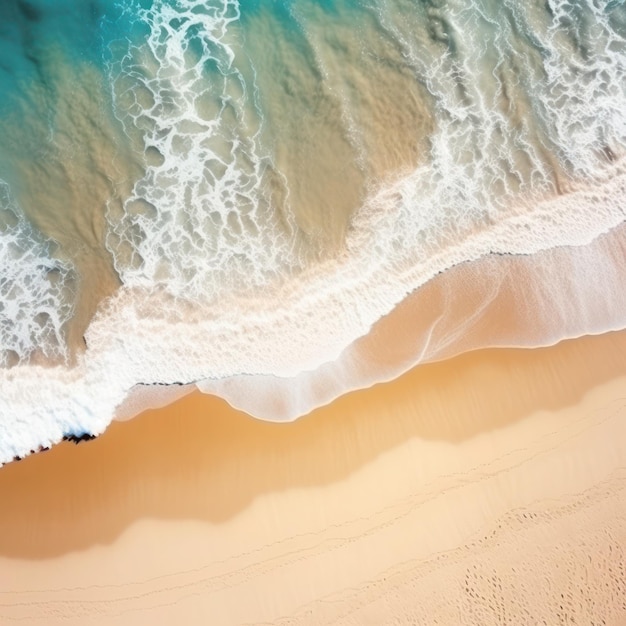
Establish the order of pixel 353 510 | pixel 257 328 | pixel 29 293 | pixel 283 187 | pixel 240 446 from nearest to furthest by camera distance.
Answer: pixel 353 510, pixel 240 446, pixel 257 328, pixel 29 293, pixel 283 187

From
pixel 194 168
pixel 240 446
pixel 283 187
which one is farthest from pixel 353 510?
pixel 194 168

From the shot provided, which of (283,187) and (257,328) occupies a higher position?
(283,187)

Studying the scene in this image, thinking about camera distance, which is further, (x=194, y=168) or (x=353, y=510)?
(x=194, y=168)

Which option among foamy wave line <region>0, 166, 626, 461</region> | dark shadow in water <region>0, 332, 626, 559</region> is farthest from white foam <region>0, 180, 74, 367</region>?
dark shadow in water <region>0, 332, 626, 559</region>

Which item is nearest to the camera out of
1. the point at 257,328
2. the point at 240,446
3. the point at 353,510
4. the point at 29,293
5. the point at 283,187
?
the point at 353,510

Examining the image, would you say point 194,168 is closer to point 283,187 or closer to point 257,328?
point 283,187

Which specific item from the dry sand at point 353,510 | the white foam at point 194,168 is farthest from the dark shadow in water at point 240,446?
the white foam at point 194,168

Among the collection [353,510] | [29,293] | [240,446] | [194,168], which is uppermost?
[194,168]

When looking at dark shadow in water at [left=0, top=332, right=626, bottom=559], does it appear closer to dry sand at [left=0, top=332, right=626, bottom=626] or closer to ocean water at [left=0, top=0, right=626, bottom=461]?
dry sand at [left=0, top=332, right=626, bottom=626]
